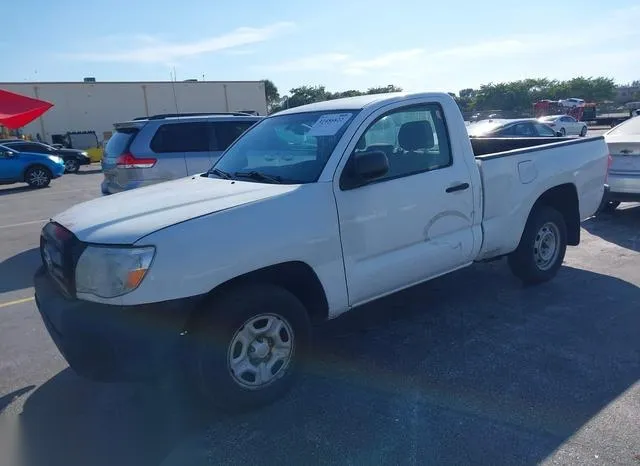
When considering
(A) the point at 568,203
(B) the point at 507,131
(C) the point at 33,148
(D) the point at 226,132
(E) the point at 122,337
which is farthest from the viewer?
(C) the point at 33,148

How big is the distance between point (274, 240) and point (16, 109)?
392 cm

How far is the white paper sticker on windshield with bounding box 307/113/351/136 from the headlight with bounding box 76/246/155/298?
1.63 m

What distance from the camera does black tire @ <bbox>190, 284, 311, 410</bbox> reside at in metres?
3.14

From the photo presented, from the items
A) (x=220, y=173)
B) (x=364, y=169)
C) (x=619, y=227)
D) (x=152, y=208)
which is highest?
(x=220, y=173)

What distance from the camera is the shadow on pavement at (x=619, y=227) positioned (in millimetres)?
7277

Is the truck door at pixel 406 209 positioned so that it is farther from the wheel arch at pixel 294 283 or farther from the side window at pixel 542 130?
the side window at pixel 542 130

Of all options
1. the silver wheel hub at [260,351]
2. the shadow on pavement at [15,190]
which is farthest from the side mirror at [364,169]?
the shadow on pavement at [15,190]

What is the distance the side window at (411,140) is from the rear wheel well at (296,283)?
3.10 feet

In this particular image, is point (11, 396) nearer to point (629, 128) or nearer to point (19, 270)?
point (19, 270)

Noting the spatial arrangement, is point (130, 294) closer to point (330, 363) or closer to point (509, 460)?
point (330, 363)

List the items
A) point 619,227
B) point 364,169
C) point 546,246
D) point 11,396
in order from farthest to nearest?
point 619,227
point 546,246
point 11,396
point 364,169

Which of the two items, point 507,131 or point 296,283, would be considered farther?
point 507,131

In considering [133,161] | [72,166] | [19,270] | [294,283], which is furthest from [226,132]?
[72,166]

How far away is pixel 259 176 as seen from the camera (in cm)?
400
